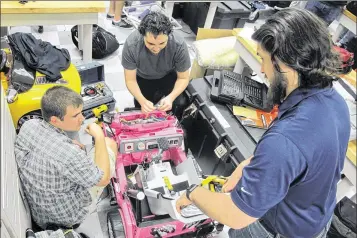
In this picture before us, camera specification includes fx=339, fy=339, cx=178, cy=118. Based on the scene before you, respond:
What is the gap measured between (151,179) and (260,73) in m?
1.22

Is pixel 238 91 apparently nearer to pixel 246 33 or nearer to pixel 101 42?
pixel 246 33

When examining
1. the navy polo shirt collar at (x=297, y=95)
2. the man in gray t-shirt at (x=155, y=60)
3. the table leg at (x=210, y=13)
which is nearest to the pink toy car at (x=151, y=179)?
the man in gray t-shirt at (x=155, y=60)

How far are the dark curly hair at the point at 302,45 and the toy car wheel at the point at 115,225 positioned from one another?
156 centimetres

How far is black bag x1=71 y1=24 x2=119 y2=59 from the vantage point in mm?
3600

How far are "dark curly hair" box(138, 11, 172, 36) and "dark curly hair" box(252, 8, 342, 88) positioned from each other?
44.8 inches

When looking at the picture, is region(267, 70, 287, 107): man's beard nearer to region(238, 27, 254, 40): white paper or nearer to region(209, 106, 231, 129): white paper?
region(209, 106, 231, 129): white paper

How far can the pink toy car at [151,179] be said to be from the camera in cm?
202

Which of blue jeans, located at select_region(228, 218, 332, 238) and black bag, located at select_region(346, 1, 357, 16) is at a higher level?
black bag, located at select_region(346, 1, 357, 16)

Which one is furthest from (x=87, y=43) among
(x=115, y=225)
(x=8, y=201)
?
(x=8, y=201)

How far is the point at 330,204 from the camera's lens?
130cm

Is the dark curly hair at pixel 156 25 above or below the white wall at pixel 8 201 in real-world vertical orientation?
above

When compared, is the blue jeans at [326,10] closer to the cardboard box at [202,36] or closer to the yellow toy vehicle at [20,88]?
the cardboard box at [202,36]

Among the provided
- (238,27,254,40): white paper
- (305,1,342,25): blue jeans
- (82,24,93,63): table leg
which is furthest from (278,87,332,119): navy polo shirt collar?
(305,1,342,25): blue jeans

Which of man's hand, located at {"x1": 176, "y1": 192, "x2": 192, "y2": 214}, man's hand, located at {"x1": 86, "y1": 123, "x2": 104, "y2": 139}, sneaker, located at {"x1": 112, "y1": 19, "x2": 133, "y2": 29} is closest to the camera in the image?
man's hand, located at {"x1": 176, "y1": 192, "x2": 192, "y2": 214}
